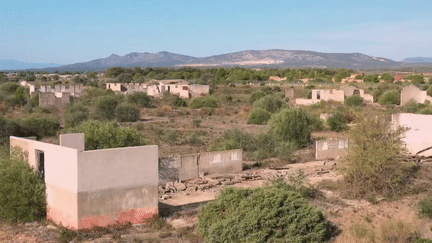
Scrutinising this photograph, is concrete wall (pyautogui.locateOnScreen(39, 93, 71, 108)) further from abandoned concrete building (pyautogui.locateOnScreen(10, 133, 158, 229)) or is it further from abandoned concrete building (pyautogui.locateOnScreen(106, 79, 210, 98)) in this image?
abandoned concrete building (pyautogui.locateOnScreen(10, 133, 158, 229))

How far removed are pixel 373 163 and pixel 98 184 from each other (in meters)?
9.46

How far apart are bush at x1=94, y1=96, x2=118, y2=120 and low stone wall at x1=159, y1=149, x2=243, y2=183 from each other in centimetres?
1984

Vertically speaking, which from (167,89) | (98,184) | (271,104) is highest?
(167,89)

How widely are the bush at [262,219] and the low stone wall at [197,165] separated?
5606 millimetres

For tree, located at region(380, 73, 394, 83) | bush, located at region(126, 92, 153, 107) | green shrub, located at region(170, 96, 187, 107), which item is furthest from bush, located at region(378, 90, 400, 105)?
tree, located at region(380, 73, 394, 83)

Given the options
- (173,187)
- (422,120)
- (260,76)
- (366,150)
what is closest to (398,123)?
(422,120)

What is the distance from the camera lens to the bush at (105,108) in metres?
37.3

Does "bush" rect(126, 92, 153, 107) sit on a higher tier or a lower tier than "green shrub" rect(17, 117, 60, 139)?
higher

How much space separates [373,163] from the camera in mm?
16125

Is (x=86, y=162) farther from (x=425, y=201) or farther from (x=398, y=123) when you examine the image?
(x=398, y=123)

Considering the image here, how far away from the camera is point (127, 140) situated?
60.0 feet

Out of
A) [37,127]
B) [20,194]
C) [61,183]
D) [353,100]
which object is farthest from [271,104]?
[20,194]

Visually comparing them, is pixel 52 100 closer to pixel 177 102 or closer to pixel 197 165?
pixel 177 102

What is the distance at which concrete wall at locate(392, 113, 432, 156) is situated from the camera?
21366mm
